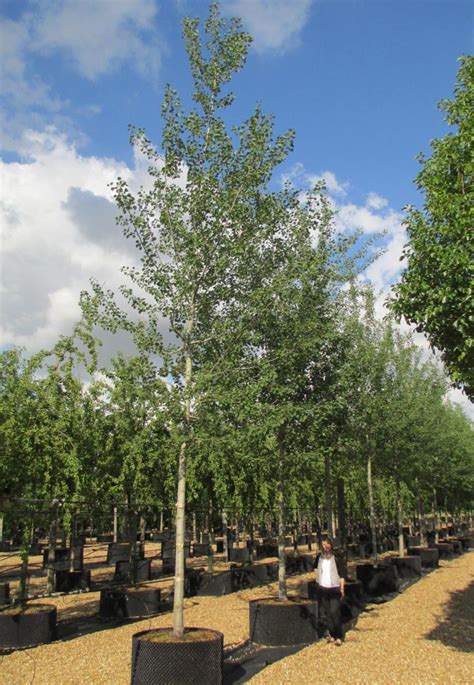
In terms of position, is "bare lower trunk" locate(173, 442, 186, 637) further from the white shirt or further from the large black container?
the large black container

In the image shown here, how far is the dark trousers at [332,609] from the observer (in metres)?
8.60

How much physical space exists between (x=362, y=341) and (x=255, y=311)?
27.2 ft

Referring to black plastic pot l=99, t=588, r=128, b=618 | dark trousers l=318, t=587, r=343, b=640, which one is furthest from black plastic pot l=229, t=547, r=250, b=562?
dark trousers l=318, t=587, r=343, b=640

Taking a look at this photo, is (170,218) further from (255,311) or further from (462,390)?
(462,390)

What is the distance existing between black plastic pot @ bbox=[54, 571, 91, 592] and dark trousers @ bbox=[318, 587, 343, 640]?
8.17 m

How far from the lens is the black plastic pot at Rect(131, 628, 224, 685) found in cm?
618

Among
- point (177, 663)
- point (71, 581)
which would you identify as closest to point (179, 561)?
point (177, 663)

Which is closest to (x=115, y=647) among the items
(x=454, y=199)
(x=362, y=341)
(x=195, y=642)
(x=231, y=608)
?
(x=195, y=642)

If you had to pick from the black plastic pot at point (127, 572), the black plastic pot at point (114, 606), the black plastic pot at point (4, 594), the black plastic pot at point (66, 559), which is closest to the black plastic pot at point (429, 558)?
the black plastic pot at point (127, 572)

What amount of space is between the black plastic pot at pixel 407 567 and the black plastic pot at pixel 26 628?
1053 centimetres

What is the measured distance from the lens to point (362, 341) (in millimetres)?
15828

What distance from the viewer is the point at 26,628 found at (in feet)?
28.6

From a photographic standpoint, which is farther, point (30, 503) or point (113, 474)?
point (113, 474)

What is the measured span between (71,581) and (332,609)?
9082 millimetres
